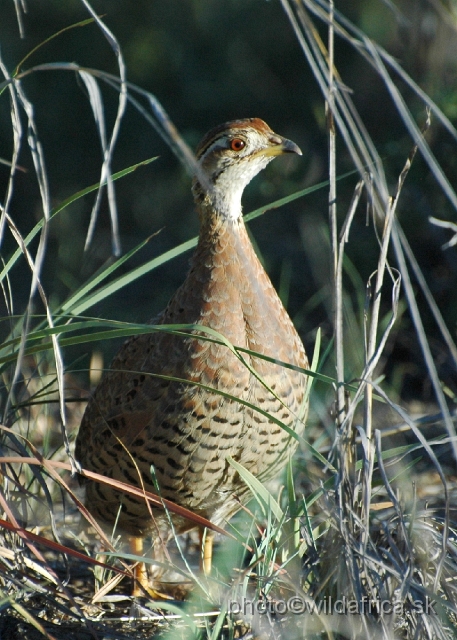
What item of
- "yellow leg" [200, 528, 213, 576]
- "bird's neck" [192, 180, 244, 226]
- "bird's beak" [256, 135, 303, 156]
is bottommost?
"yellow leg" [200, 528, 213, 576]

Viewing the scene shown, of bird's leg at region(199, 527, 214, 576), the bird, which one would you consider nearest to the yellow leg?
bird's leg at region(199, 527, 214, 576)

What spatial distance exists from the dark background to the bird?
168 centimetres

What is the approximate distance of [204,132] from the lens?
Result: 684 centimetres

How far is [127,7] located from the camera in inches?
298

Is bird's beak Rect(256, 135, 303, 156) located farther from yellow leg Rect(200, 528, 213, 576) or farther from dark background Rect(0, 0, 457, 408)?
yellow leg Rect(200, 528, 213, 576)

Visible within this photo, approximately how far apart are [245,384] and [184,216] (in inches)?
155

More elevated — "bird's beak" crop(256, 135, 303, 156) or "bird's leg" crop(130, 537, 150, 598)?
"bird's beak" crop(256, 135, 303, 156)

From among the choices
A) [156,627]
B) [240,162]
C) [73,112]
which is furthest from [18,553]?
[73,112]

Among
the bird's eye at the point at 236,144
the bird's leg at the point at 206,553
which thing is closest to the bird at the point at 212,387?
the bird's eye at the point at 236,144

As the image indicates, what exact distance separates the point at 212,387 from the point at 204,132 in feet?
14.4

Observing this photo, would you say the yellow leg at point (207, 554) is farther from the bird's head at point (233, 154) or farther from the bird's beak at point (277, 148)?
the bird's beak at point (277, 148)

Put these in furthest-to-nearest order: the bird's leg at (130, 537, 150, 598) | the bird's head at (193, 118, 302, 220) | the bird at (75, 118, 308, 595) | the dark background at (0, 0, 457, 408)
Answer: the dark background at (0, 0, 457, 408) < the bird's head at (193, 118, 302, 220) < the bird's leg at (130, 537, 150, 598) < the bird at (75, 118, 308, 595)

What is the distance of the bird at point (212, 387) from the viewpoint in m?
2.95

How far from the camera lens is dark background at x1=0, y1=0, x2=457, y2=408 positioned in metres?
5.14
